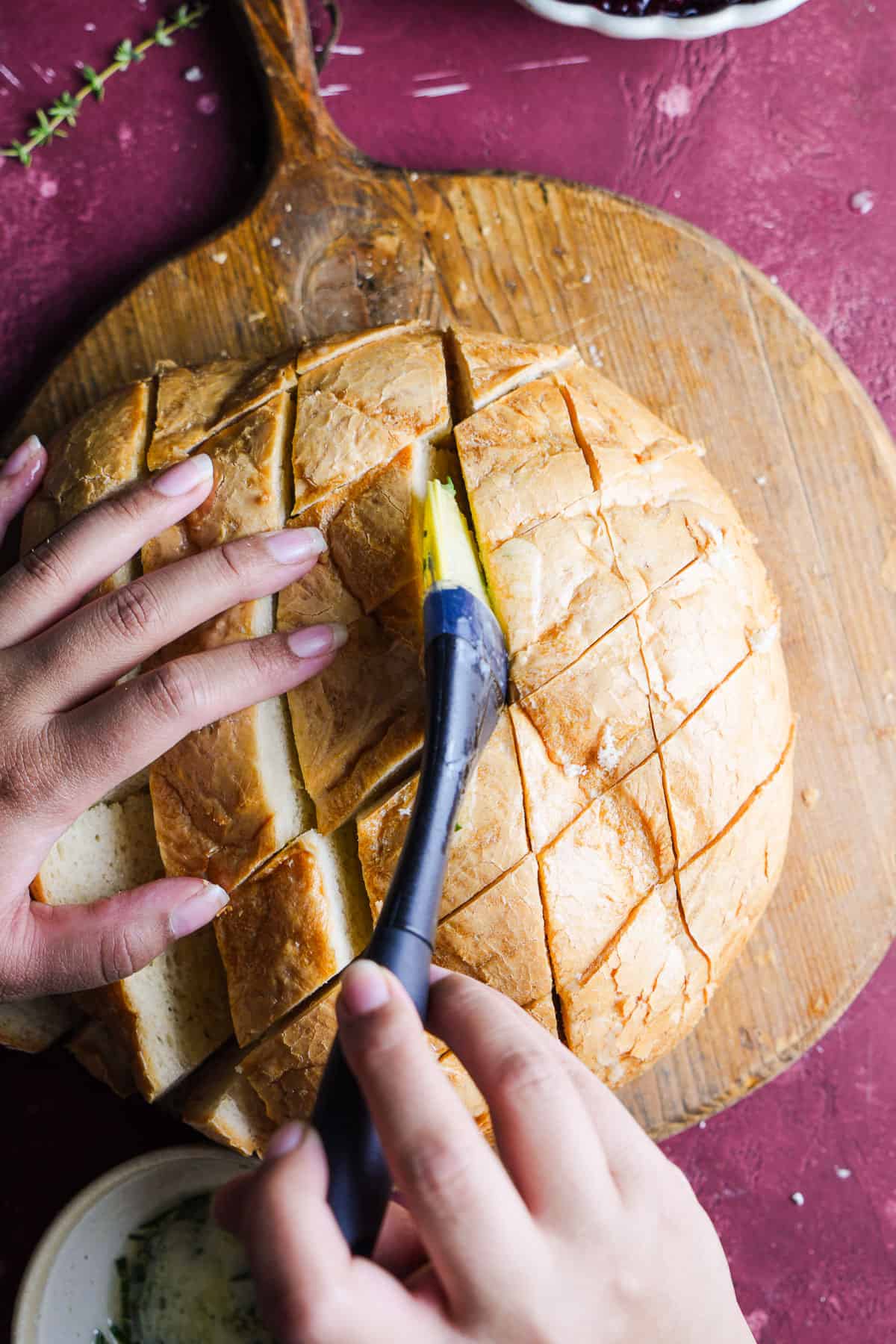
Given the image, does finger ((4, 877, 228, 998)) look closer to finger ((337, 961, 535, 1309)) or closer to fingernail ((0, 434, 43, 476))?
finger ((337, 961, 535, 1309))

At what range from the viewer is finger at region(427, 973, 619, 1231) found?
3.67ft

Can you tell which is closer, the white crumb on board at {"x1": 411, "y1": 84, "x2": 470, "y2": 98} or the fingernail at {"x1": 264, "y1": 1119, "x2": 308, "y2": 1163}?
the fingernail at {"x1": 264, "y1": 1119, "x2": 308, "y2": 1163}

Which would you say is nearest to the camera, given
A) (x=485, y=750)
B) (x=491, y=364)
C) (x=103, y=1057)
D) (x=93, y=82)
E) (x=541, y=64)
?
(x=485, y=750)

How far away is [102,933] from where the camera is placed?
1.64m

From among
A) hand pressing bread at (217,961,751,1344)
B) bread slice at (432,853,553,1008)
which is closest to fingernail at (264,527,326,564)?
bread slice at (432,853,553,1008)

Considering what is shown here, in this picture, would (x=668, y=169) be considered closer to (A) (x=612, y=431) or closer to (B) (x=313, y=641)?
(A) (x=612, y=431)

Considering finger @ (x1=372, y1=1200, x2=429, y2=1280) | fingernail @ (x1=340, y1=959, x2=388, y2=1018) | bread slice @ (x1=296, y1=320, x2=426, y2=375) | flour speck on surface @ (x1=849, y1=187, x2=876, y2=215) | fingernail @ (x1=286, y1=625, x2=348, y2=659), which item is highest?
bread slice @ (x1=296, y1=320, x2=426, y2=375)

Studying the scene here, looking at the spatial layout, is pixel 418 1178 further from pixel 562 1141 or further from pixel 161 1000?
pixel 161 1000

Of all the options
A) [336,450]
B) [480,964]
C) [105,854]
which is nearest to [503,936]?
[480,964]

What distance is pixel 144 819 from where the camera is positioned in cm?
179

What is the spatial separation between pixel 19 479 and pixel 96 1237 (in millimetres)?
1443

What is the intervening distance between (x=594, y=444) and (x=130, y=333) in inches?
45.2

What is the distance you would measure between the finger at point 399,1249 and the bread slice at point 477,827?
0.44 metres

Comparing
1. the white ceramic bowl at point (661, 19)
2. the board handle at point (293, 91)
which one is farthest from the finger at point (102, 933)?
the white ceramic bowl at point (661, 19)
